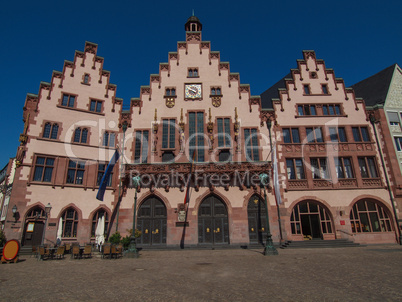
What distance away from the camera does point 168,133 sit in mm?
27844

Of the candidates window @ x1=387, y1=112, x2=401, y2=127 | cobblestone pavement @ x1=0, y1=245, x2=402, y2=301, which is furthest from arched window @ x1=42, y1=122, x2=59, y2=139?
window @ x1=387, y1=112, x2=401, y2=127

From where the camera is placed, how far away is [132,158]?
2708 centimetres

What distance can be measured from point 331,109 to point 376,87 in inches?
299

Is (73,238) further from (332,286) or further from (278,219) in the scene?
(332,286)

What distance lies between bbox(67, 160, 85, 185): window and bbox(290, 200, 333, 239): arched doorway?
69.7 feet

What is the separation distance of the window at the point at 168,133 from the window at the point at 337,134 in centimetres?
1718

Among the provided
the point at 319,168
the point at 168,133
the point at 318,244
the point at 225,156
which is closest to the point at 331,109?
the point at 319,168

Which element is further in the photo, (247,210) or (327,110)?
(327,110)

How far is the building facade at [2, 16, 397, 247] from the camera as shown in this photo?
24016 mm

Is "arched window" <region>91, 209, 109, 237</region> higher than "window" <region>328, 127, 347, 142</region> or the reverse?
the reverse

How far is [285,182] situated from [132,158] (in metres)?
16.1

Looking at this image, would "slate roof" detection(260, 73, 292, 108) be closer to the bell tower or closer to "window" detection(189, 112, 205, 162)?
"window" detection(189, 112, 205, 162)

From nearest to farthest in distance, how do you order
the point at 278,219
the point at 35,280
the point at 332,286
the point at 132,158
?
the point at 332,286
the point at 35,280
the point at 278,219
the point at 132,158

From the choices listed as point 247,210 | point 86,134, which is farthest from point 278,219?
point 86,134
